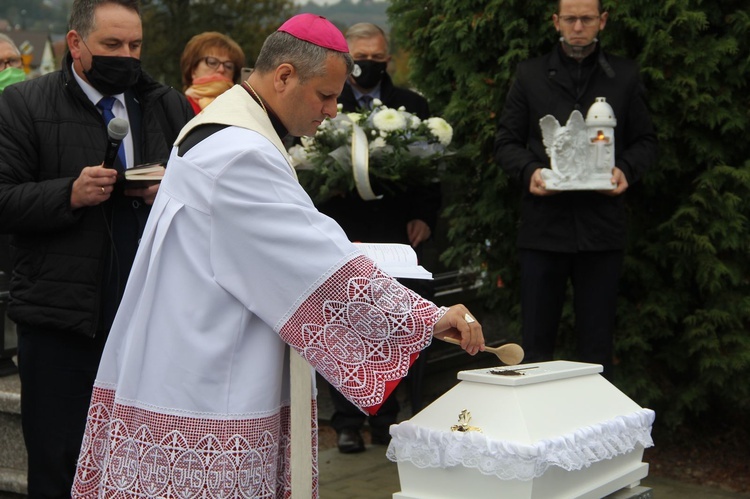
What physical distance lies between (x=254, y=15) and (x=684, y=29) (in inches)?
1396

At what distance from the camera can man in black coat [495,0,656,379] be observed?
5477 mm

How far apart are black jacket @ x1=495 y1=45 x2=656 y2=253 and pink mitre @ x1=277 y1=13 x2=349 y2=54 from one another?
7.87 feet

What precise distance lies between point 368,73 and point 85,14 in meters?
2.62

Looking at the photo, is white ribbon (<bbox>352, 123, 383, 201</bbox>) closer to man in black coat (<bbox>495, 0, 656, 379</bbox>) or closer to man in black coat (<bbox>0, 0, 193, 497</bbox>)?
man in black coat (<bbox>495, 0, 656, 379</bbox>)

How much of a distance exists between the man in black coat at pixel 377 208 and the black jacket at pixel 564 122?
79 cm

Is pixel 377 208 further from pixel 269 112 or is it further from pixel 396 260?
pixel 269 112

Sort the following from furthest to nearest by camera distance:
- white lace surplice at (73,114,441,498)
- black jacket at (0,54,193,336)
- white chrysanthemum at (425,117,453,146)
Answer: white chrysanthemum at (425,117,453,146) → black jacket at (0,54,193,336) → white lace surplice at (73,114,441,498)

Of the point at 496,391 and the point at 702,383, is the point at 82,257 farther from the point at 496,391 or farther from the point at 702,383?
the point at 702,383

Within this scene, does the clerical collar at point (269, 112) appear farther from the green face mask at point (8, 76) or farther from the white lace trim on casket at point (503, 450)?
the green face mask at point (8, 76)

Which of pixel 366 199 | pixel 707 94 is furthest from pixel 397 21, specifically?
pixel 707 94

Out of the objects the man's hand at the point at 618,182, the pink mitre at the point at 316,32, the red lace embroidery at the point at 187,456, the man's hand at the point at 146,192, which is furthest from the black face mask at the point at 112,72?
the man's hand at the point at 618,182

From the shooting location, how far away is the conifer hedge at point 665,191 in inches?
231

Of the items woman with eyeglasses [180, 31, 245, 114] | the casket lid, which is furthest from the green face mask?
the casket lid

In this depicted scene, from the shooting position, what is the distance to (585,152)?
533 centimetres
